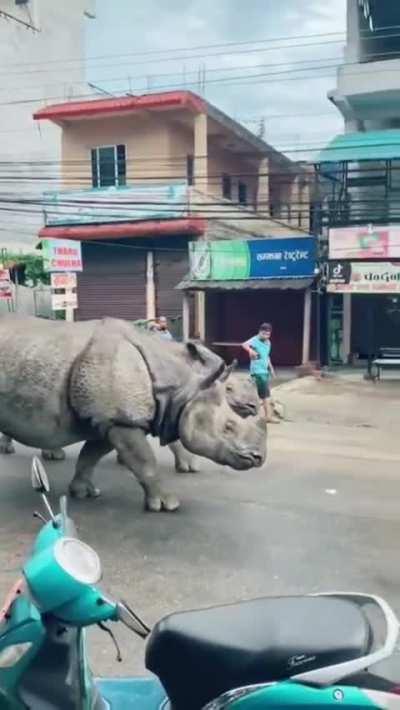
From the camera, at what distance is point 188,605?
5000mm

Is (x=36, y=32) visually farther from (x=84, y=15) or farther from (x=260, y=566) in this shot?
(x=260, y=566)

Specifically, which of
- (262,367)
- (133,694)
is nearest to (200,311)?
(262,367)

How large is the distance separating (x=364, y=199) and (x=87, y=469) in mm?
18554

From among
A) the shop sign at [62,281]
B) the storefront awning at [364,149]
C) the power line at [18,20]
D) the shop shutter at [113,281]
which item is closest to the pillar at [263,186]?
the shop shutter at [113,281]

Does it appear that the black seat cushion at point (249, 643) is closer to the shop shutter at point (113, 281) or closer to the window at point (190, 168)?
the shop shutter at point (113, 281)

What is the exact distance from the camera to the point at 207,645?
232 cm

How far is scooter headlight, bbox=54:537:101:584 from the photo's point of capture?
224 cm

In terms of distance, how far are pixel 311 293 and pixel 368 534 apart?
15.6m

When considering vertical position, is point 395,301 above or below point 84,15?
below

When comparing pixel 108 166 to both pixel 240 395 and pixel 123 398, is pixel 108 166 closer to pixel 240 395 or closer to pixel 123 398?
pixel 123 398

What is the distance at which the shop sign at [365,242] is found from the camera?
19.8m

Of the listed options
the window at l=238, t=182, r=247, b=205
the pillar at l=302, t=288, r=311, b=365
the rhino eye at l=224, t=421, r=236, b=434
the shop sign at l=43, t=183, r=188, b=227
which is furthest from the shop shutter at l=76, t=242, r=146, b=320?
the rhino eye at l=224, t=421, r=236, b=434

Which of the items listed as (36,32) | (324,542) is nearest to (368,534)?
(324,542)

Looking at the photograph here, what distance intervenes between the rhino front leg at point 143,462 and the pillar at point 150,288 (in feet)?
57.1
